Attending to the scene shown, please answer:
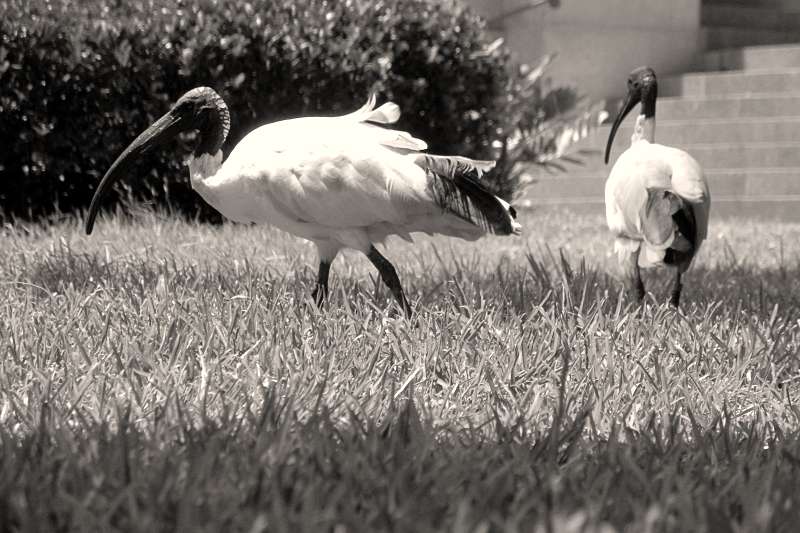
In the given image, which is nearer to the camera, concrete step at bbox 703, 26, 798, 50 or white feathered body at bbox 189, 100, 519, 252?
white feathered body at bbox 189, 100, 519, 252

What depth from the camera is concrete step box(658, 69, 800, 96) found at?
41.9 ft

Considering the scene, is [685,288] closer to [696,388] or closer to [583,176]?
[696,388]

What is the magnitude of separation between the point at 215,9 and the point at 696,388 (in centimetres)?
611

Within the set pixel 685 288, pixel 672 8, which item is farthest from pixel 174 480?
pixel 672 8

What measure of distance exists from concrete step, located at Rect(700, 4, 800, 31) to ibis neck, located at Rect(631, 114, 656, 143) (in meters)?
8.69

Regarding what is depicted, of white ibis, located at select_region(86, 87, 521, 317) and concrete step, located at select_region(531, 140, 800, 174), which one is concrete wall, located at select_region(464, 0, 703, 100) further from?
white ibis, located at select_region(86, 87, 521, 317)

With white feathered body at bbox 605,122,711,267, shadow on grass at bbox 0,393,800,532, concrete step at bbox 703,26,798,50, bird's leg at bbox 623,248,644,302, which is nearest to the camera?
shadow on grass at bbox 0,393,800,532

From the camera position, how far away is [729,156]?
1240cm

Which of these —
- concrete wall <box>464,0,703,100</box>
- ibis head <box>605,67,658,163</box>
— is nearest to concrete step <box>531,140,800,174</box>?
concrete wall <box>464,0,703,100</box>

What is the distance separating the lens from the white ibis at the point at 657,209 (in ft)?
17.6

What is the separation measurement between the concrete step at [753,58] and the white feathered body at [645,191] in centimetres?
788

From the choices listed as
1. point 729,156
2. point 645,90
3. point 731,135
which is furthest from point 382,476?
point 731,135

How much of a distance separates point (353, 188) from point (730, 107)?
8.67 metres

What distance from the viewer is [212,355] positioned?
4.28 m
